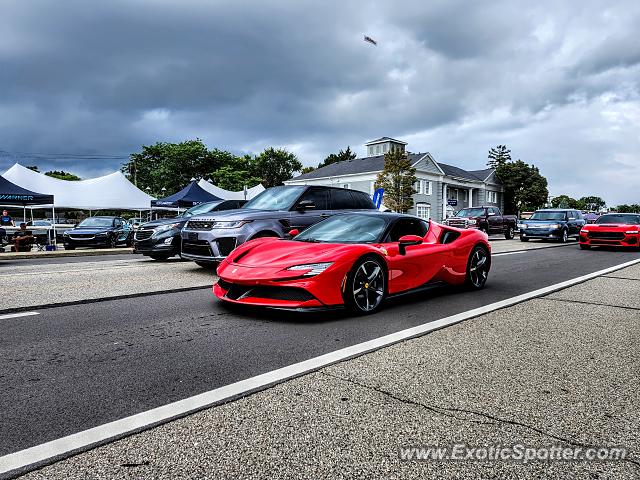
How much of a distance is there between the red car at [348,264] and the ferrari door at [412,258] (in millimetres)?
12

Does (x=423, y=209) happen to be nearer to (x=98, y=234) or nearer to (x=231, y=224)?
(x=98, y=234)

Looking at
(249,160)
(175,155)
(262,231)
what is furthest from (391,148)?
(262,231)

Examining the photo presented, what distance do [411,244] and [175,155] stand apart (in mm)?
67504

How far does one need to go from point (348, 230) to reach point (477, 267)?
250cm

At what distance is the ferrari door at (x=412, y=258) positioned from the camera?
18.7ft

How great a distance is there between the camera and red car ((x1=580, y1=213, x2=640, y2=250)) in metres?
16.5

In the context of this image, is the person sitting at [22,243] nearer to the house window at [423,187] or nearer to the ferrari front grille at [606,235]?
the ferrari front grille at [606,235]

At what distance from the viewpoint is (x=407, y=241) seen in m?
5.65

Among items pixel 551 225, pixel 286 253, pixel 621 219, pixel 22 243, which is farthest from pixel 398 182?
pixel 286 253

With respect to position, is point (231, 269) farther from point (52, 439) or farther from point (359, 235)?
point (52, 439)

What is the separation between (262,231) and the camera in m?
8.63

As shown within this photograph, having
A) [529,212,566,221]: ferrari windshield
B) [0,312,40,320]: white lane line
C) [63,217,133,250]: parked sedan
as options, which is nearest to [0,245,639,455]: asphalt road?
[0,312,40,320]: white lane line

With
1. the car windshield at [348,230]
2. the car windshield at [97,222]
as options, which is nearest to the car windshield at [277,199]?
the car windshield at [348,230]

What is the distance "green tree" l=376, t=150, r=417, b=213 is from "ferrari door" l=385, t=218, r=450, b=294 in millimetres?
38862
